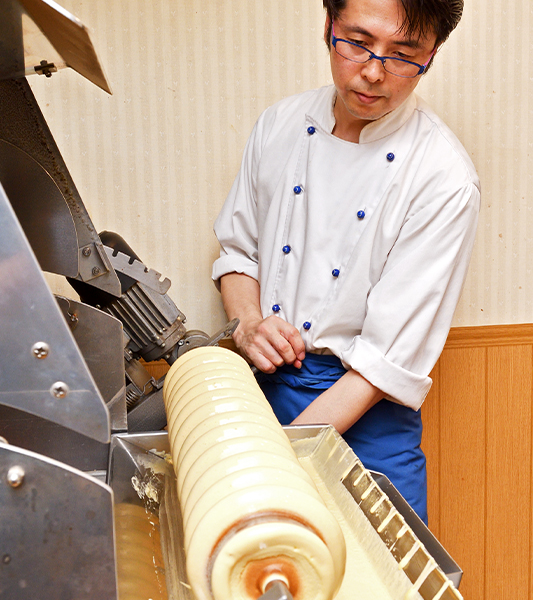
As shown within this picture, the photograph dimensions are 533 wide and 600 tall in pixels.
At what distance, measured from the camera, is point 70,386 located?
0.53m

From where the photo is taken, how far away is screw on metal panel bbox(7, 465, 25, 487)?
19.9 inches

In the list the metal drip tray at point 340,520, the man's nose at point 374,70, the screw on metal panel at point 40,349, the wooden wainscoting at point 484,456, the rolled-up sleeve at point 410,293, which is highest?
the man's nose at point 374,70

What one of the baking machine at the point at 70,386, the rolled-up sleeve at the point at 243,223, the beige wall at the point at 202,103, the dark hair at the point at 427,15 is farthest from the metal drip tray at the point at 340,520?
the beige wall at the point at 202,103

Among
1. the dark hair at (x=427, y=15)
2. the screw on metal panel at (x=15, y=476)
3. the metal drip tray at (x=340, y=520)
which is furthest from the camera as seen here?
the dark hair at (x=427, y=15)

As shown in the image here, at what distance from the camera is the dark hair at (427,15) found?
3.46ft

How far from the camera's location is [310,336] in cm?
136

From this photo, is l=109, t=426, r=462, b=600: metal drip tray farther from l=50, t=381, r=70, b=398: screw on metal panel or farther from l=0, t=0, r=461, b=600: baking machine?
l=50, t=381, r=70, b=398: screw on metal panel

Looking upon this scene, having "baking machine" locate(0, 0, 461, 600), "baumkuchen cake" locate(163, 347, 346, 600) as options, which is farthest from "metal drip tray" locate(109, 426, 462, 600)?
"baumkuchen cake" locate(163, 347, 346, 600)

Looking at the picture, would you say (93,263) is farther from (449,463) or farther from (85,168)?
(449,463)

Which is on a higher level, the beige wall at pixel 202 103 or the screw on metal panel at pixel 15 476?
the beige wall at pixel 202 103

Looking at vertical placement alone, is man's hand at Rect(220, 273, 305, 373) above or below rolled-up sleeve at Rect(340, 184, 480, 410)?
below

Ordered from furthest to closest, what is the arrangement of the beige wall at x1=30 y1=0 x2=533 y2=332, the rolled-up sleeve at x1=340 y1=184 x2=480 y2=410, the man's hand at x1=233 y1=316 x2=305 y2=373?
the beige wall at x1=30 y1=0 x2=533 y2=332, the man's hand at x1=233 y1=316 x2=305 y2=373, the rolled-up sleeve at x1=340 y1=184 x2=480 y2=410

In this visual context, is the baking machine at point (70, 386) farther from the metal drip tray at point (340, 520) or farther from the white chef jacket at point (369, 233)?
the white chef jacket at point (369, 233)

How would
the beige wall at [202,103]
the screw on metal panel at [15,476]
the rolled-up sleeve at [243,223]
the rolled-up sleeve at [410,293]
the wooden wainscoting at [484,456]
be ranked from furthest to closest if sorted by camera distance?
the wooden wainscoting at [484,456] < the beige wall at [202,103] < the rolled-up sleeve at [243,223] < the rolled-up sleeve at [410,293] < the screw on metal panel at [15,476]
